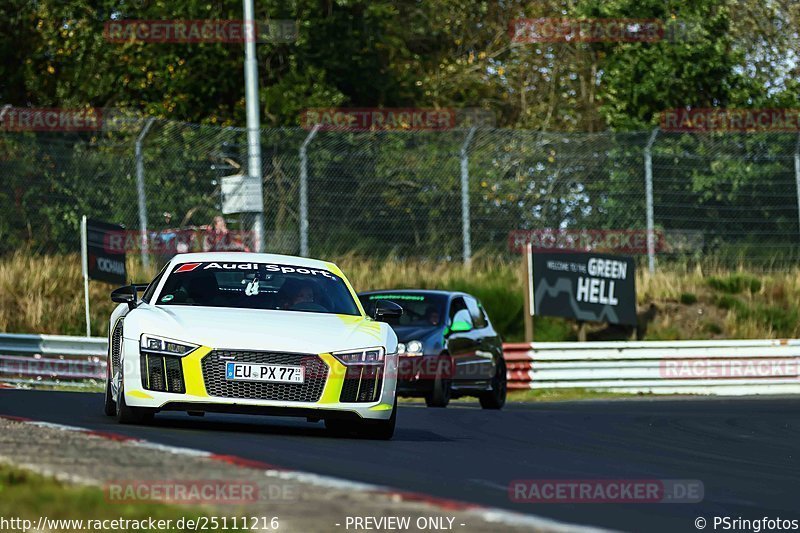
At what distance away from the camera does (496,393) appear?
1945 cm

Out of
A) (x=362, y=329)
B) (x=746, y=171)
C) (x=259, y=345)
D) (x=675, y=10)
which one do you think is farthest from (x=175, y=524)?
(x=675, y=10)

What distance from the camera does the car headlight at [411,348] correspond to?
60.1 feet

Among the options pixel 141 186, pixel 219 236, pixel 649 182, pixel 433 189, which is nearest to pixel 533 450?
pixel 141 186

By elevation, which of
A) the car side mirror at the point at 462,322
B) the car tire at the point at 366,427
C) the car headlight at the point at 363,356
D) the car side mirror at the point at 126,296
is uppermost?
the car side mirror at the point at 126,296

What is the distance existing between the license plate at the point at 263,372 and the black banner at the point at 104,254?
12583mm

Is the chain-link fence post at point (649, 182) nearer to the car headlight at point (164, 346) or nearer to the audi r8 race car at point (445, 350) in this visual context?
the audi r8 race car at point (445, 350)

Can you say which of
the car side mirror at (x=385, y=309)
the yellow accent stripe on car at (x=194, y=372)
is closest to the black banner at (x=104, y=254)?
the car side mirror at (x=385, y=309)

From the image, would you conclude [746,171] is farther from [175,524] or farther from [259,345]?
[175,524]

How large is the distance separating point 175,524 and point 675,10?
3385 centimetres

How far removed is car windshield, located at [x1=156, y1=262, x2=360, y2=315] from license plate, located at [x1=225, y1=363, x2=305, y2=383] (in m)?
1.17

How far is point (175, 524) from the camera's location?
580 centimetres

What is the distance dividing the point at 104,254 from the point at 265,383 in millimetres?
13174

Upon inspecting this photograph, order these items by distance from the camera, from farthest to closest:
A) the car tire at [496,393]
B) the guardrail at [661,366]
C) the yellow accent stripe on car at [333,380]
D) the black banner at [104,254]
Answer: the guardrail at [661,366], the black banner at [104,254], the car tire at [496,393], the yellow accent stripe on car at [333,380]

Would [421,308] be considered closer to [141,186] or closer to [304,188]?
[304,188]
